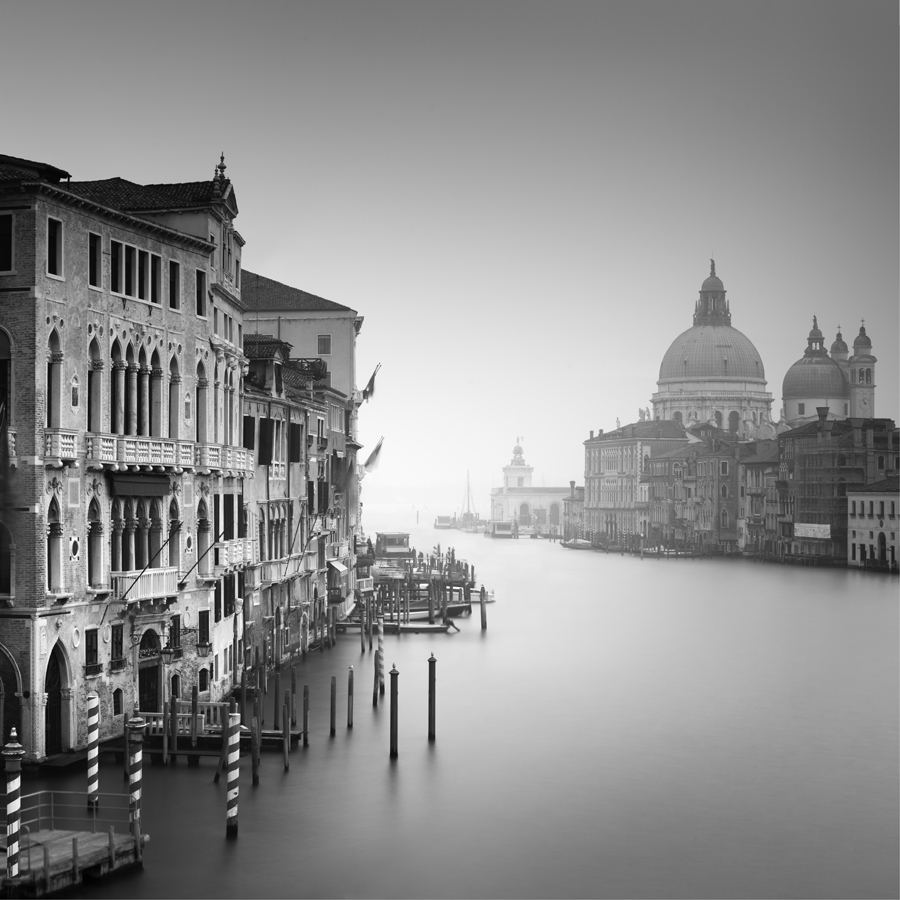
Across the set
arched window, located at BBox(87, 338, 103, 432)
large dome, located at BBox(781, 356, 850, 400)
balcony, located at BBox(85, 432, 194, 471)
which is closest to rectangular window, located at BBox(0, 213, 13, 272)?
arched window, located at BBox(87, 338, 103, 432)

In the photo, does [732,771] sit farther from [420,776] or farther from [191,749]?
[191,749]

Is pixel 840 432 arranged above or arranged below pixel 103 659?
above

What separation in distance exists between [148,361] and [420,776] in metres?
7.00

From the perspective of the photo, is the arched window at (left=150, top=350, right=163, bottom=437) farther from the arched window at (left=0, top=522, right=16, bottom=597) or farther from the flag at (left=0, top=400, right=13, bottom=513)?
the arched window at (left=0, top=522, right=16, bottom=597)

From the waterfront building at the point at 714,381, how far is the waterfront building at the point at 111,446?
4189 inches

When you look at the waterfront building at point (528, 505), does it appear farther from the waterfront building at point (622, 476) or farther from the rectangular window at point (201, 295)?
the rectangular window at point (201, 295)

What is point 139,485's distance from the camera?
19438 mm

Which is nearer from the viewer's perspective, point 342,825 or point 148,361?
point 342,825

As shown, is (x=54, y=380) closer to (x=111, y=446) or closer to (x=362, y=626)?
(x=111, y=446)

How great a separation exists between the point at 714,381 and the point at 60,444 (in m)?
115

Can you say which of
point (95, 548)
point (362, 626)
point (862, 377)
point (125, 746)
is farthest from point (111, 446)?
point (862, 377)

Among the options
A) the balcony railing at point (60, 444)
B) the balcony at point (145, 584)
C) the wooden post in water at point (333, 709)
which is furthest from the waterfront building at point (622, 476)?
the balcony railing at point (60, 444)

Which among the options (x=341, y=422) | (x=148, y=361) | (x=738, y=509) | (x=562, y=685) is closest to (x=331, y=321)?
(x=341, y=422)

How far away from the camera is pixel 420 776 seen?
20828mm
